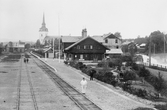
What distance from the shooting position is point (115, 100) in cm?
1941

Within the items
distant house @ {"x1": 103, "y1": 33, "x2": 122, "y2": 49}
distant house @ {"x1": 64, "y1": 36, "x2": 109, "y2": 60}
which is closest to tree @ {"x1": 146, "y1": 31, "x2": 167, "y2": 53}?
distant house @ {"x1": 103, "y1": 33, "x2": 122, "y2": 49}

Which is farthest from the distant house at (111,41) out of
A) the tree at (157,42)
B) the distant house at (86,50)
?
the distant house at (86,50)

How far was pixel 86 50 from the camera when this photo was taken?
2781 inches

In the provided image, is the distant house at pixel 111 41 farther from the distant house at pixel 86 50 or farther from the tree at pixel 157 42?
the distant house at pixel 86 50

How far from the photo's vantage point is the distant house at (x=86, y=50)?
69625mm

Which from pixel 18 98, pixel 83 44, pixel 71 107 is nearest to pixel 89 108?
pixel 71 107

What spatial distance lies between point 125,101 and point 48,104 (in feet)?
17.9

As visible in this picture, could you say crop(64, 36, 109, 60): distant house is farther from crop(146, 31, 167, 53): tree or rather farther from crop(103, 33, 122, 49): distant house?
crop(146, 31, 167, 53): tree

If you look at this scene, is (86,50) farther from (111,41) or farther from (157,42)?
(157,42)

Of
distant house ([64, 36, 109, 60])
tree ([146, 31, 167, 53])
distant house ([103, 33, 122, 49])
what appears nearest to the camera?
distant house ([64, 36, 109, 60])

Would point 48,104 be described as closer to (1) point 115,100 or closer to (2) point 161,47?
(1) point 115,100

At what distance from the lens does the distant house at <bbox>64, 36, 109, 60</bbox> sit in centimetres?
6962

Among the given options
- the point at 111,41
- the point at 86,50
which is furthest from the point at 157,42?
the point at 86,50

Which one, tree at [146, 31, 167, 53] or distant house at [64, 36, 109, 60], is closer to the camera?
distant house at [64, 36, 109, 60]
